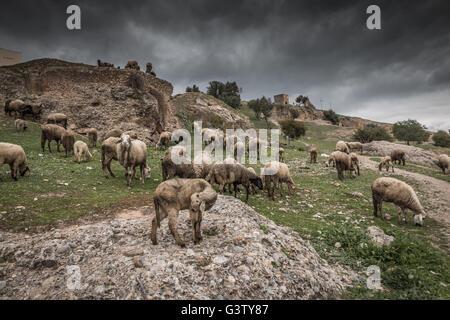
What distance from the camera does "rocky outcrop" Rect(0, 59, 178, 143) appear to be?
75.6ft

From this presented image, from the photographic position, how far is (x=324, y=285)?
15.9ft

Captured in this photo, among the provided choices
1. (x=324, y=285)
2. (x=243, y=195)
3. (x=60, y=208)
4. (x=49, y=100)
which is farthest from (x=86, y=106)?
(x=324, y=285)

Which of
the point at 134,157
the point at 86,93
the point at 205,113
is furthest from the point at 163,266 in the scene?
the point at 205,113

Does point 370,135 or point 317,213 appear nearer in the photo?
point 317,213

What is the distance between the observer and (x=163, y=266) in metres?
4.27

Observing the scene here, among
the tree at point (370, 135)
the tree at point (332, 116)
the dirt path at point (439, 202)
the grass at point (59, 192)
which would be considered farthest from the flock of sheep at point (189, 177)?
the tree at point (332, 116)

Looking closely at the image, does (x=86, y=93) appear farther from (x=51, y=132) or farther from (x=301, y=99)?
(x=301, y=99)

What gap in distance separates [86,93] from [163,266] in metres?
26.9

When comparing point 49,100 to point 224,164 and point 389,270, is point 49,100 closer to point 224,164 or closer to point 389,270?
point 224,164

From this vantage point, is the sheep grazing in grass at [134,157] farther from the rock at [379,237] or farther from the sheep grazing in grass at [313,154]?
the sheep grazing in grass at [313,154]

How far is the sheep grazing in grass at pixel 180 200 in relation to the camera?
15.6 ft

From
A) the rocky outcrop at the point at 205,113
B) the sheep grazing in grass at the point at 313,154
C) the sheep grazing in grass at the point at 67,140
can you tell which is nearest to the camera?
the sheep grazing in grass at the point at 67,140

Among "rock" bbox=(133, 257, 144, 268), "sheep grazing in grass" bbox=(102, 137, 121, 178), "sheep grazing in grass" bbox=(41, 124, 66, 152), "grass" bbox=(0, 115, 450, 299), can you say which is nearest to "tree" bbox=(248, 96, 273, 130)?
"grass" bbox=(0, 115, 450, 299)

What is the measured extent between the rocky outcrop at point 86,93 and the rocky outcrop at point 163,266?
68.0 ft
